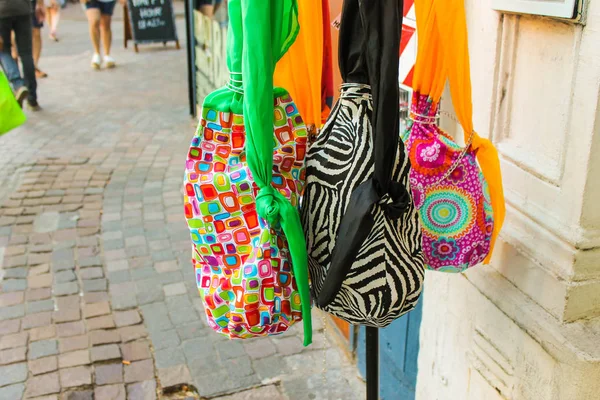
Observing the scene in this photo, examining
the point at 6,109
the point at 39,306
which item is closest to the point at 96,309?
the point at 39,306

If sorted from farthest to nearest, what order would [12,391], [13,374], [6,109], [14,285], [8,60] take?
[8,60] → [6,109] → [14,285] → [13,374] → [12,391]

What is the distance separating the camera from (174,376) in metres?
3.53

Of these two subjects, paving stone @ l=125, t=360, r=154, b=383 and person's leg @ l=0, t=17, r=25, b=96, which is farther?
person's leg @ l=0, t=17, r=25, b=96

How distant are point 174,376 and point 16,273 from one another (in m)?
1.83

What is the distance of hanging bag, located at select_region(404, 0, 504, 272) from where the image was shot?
1671mm

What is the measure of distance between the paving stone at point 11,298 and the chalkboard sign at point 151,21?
30.0ft

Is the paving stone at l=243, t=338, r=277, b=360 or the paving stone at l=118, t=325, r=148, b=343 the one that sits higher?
the paving stone at l=243, t=338, r=277, b=360

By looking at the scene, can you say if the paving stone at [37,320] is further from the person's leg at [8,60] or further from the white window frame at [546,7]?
the person's leg at [8,60]

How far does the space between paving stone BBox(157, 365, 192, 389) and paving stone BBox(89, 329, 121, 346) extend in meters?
0.46

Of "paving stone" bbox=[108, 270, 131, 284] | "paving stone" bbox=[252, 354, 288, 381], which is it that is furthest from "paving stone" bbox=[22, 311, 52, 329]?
"paving stone" bbox=[252, 354, 288, 381]

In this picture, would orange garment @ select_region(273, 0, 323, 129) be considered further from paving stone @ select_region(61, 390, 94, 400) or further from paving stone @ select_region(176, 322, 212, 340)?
paving stone @ select_region(176, 322, 212, 340)

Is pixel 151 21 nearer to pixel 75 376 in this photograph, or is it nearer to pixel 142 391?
pixel 75 376

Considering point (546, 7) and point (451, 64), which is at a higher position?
point (546, 7)

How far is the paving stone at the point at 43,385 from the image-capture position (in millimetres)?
3364
